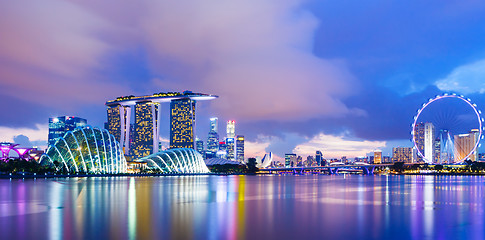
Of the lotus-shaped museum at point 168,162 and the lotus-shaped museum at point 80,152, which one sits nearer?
Answer: the lotus-shaped museum at point 80,152

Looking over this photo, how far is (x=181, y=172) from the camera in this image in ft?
640

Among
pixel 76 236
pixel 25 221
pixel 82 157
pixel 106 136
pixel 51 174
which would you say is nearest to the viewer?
pixel 76 236

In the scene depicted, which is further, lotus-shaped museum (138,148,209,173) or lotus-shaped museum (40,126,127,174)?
lotus-shaped museum (138,148,209,173)

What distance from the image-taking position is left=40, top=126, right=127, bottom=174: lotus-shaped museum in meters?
132

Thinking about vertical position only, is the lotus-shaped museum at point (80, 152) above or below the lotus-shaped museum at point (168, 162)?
above

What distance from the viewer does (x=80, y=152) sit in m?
134

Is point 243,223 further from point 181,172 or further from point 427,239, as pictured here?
point 181,172

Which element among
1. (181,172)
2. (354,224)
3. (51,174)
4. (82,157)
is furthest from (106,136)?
(354,224)

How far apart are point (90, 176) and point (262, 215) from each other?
10912cm

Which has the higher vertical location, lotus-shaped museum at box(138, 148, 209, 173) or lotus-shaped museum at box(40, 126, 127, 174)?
lotus-shaped museum at box(40, 126, 127, 174)

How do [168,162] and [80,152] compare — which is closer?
[80,152]

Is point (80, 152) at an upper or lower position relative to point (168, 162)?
upper

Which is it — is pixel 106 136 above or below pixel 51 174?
above

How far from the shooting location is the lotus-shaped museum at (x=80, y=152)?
132375 millimetres
